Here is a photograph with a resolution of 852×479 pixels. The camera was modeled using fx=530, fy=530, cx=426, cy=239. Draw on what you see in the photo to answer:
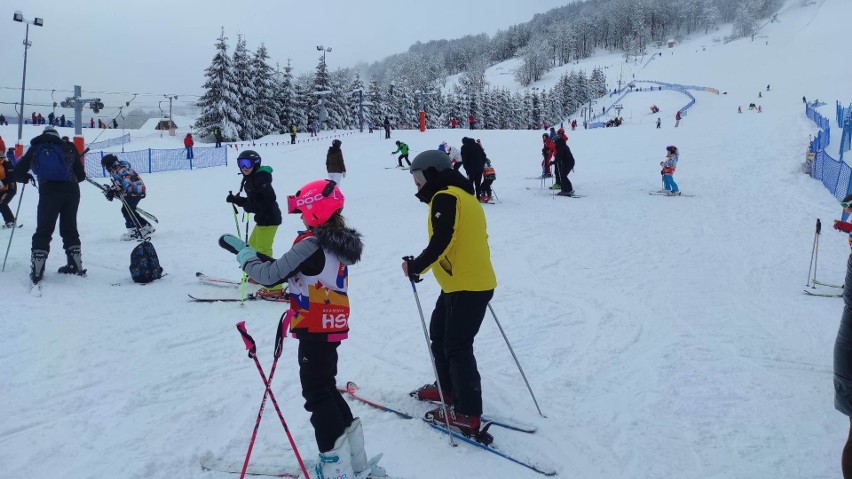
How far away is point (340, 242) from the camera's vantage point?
3041 mm

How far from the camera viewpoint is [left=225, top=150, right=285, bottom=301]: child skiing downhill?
6820 millimetres

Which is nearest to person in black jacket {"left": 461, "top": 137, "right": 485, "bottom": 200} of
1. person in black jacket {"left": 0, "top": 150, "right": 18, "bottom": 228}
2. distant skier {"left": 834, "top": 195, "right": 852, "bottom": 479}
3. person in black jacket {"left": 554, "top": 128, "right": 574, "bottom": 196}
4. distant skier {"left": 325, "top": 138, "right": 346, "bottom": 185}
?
person in black jacket {"left": 554, "top": 128, "right": 574, "bottom": 196}

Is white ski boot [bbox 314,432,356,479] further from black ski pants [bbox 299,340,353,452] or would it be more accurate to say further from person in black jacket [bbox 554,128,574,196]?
person in black jacket [bbox 554,128,574,196]

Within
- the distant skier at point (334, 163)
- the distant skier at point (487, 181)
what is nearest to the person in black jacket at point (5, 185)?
the distant skier at point (334, 163)

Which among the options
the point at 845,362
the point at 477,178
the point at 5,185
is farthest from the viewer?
the point at 477,178

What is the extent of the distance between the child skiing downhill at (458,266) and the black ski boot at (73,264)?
6.00m

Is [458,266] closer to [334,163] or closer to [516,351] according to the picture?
[516,351]

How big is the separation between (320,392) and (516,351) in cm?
299

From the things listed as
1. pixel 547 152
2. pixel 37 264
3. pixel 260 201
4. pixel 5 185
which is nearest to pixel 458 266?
pixel 260 201

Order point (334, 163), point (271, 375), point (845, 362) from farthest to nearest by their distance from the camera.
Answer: point (334, 163) < point (271, 375) < point (845, 362)

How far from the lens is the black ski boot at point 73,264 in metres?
7.38

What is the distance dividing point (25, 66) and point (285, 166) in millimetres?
14421

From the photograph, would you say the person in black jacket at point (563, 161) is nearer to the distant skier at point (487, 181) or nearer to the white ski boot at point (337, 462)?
the distant skier at point (487, 181)

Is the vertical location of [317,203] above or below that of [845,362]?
above
